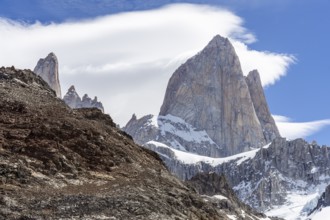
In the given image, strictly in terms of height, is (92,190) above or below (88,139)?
below

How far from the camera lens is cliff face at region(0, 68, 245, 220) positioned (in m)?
38.6

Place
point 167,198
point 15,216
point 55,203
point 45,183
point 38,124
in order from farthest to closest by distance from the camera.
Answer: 1. point 38,124
2. point 167,198
3. point 45,183
4. point 55,203
5. point 15,216

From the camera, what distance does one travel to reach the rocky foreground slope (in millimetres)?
38562

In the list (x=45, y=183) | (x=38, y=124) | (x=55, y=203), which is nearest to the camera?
(x=55, y=203)

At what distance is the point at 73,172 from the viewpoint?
1711 inches

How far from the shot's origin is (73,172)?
43.5 m

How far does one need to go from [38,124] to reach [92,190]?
8545mm

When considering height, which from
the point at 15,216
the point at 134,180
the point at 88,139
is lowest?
the point at 15,216

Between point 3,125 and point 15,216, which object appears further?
point 3,125

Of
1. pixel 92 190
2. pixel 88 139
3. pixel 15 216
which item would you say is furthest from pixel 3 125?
pixel 15 216

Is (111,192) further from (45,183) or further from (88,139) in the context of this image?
(88,139)

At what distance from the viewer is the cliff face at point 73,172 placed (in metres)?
38.6

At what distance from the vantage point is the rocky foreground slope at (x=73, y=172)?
38.6 meters

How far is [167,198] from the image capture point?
44562 millimetres
